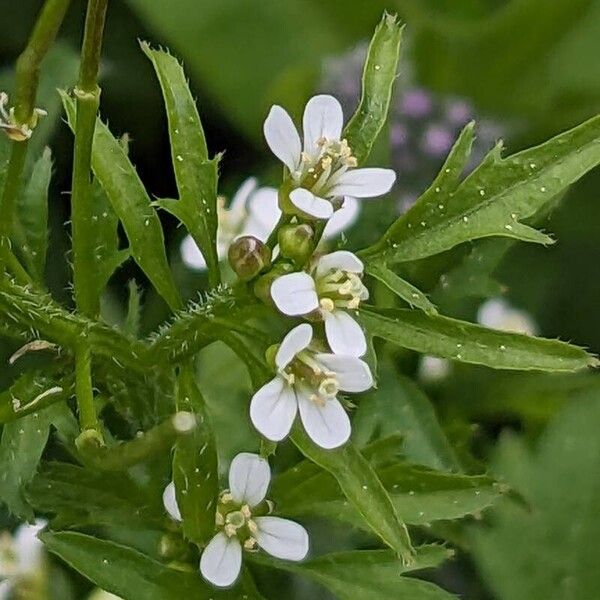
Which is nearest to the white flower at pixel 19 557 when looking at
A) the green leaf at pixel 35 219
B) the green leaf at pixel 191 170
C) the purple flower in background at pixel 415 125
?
the green leaf at pixel 35 219

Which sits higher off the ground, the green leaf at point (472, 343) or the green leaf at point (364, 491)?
the green leaf at point (472, 343)

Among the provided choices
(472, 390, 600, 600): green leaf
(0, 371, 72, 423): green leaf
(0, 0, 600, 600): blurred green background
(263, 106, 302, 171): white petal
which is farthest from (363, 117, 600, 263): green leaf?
(0, 0, 600, 600): blurred green background

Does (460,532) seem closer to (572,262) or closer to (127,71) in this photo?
(572,262)

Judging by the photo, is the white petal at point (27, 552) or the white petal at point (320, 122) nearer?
the white petal at point (320, 122)

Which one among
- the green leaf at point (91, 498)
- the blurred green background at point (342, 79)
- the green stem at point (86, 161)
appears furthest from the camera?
the blurred green background at point (342, 79)

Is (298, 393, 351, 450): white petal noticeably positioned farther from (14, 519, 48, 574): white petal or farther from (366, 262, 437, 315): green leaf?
(14, 519, 48, 574): white petal

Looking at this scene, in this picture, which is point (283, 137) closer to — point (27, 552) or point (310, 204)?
point (310, 204)

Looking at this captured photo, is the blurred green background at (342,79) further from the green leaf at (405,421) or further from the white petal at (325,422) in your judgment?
the white petal at (325,422)

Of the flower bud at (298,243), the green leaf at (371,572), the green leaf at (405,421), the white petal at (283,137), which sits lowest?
the green leaf at (405,421)
